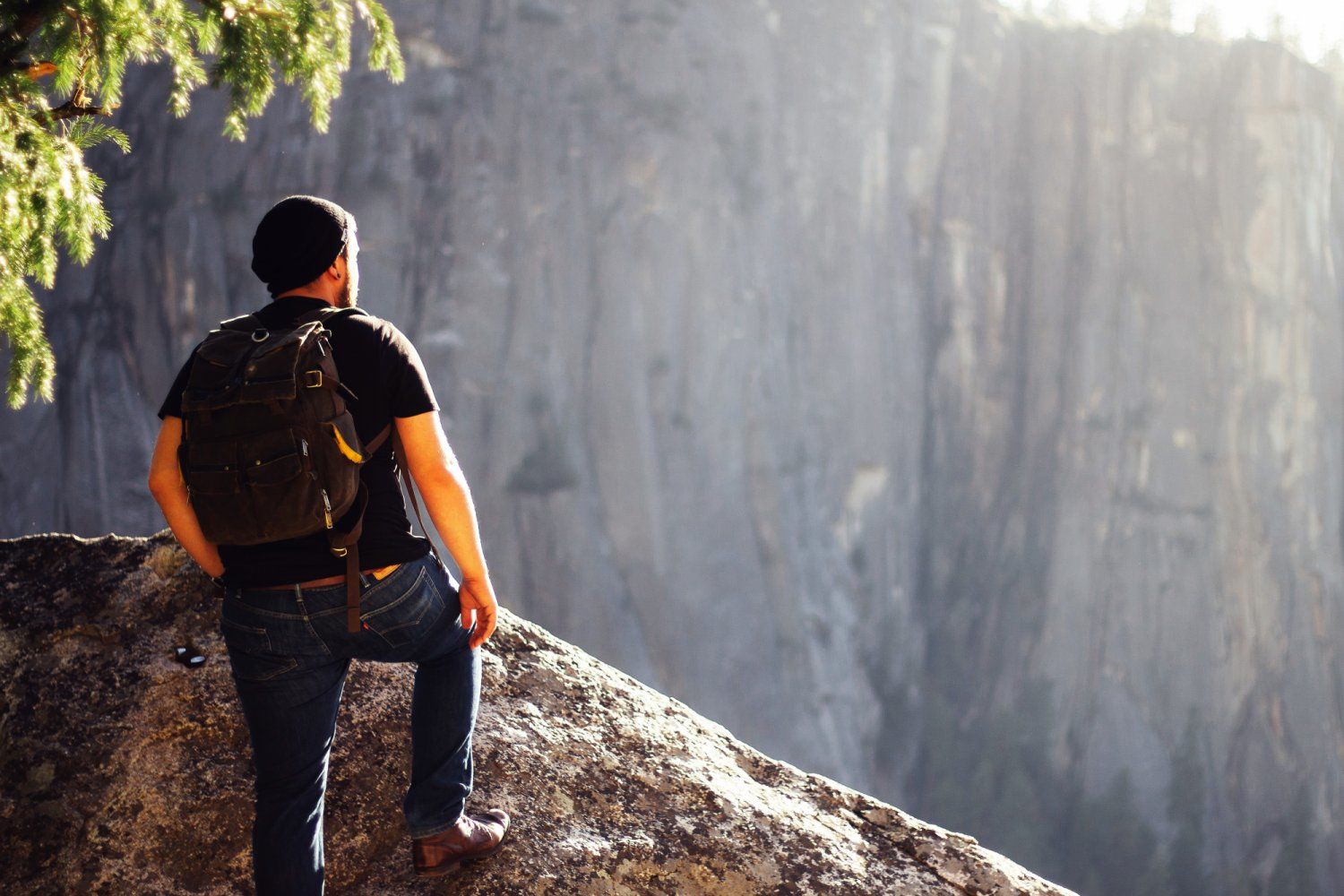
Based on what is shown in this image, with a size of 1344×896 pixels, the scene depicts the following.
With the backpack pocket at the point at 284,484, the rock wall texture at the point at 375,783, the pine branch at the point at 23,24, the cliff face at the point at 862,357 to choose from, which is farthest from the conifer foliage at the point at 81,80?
the cliff face at the point at 862,357

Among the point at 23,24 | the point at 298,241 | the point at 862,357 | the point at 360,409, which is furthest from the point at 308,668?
the point at 862,357

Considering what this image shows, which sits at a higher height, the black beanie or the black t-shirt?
the black beanie

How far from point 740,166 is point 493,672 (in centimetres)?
2188

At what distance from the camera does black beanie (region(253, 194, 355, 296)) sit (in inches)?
73.7

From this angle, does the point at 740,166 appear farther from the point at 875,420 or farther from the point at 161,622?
the point at 161,622

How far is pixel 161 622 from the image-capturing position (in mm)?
3059

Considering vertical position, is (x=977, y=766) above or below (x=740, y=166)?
below

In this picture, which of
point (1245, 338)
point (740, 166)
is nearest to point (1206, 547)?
point (1245, 338)

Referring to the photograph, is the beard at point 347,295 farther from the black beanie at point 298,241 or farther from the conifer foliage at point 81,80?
the conifer foliage at point 81,80

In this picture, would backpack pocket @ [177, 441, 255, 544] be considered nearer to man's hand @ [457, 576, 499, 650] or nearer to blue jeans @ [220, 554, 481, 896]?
blue jeans @ [220, 554, 481, 896]

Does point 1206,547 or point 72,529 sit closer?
point 72,529

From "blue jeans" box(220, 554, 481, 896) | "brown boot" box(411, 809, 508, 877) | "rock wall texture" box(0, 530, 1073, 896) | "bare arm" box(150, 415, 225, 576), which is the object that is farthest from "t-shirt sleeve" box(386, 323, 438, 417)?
"rock wall texture" box(0, 530, 1073, 896)

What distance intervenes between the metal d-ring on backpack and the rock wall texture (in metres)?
0.99

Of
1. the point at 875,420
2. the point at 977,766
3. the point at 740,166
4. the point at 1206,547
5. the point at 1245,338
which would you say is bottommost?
the point at 977,766
